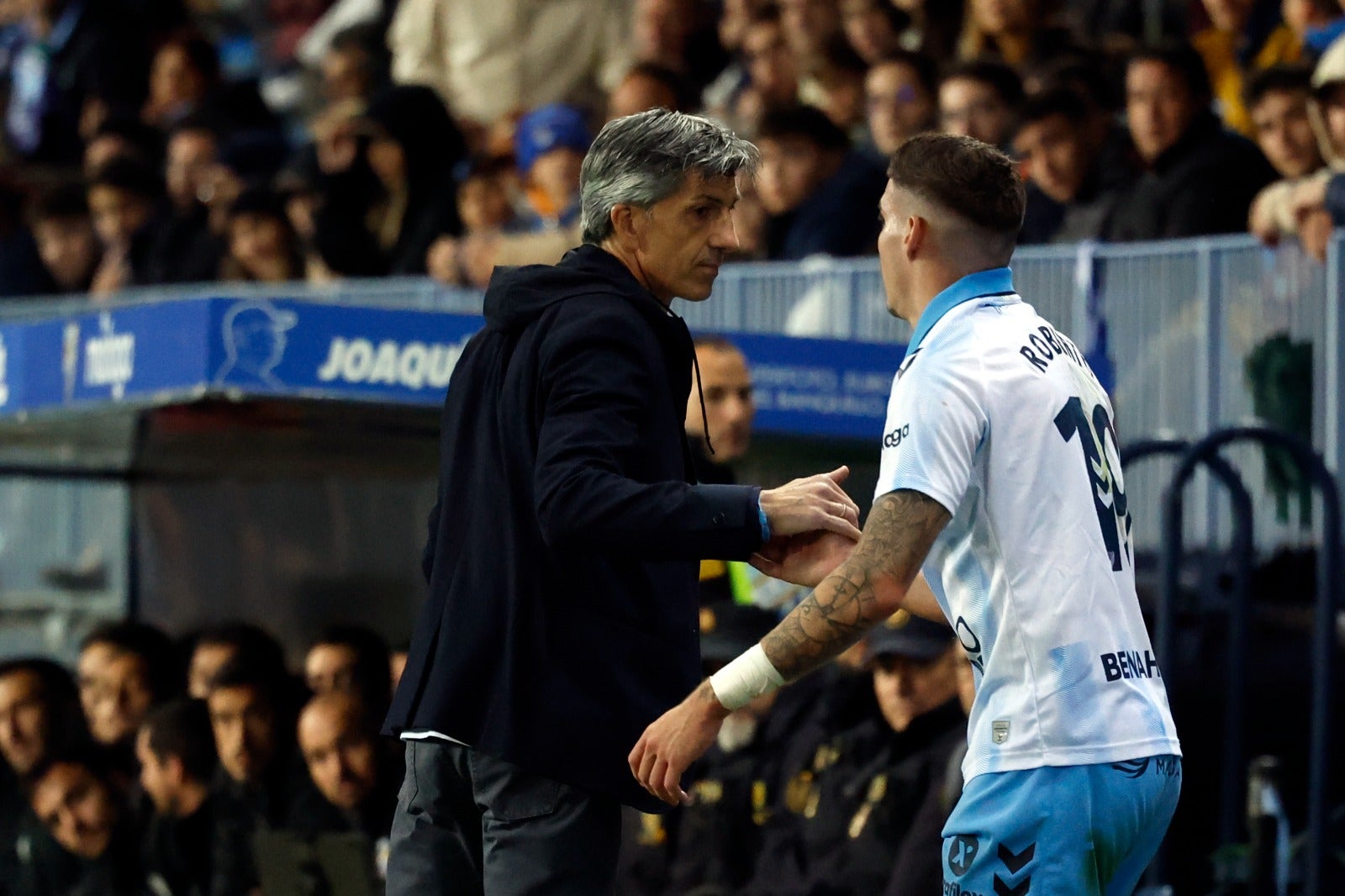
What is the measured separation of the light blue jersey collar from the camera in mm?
4230

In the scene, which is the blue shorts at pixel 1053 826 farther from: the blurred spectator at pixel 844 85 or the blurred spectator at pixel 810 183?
the blurred spectator at pixel 844 85

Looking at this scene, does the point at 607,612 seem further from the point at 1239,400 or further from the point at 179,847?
the point at 179,847

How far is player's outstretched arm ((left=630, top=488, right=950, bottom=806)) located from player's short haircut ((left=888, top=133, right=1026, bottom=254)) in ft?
1.76

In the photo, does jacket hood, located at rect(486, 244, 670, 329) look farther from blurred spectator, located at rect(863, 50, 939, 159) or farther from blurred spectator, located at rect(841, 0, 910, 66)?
blurred spectator, located at rect(841, 0, 910, 66)

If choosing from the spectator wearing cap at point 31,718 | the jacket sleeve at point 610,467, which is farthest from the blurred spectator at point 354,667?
the jacket sleeve at point 610,467

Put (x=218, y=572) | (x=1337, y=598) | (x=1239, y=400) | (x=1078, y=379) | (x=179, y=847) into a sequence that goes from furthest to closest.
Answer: (x=218, y=572) → (x=179, y=847) → (x=1239, y=400) → (x=1337, y=598) → (x=1078, y=379)

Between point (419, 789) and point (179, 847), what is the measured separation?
5480mm

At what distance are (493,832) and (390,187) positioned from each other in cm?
890

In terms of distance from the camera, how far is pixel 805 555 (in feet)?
14.6

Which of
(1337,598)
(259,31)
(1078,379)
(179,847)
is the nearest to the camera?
(1078,379)

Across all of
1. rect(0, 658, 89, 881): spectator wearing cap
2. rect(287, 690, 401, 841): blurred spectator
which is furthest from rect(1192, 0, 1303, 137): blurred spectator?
rect(0, 658, 89, 881): spectator wearing cap

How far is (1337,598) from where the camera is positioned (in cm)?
799

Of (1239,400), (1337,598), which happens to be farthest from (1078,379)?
(1239,400)

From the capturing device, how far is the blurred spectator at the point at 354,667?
9273mm
